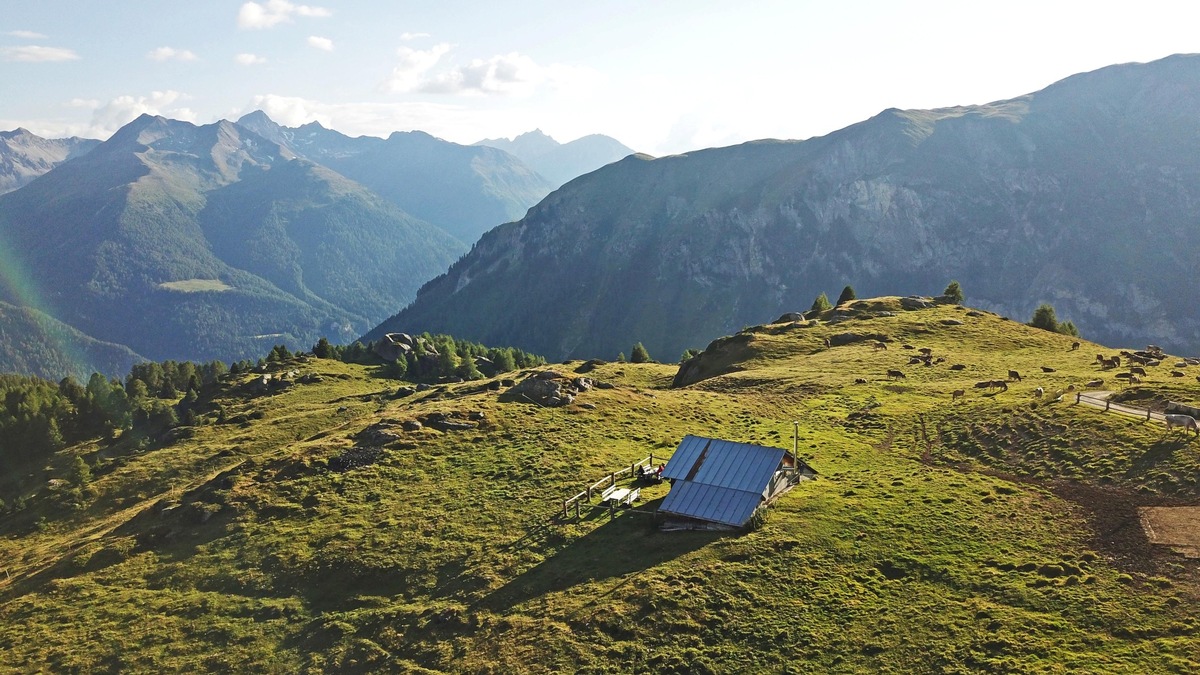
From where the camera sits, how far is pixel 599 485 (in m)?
52.1

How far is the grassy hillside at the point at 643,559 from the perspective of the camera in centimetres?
3328

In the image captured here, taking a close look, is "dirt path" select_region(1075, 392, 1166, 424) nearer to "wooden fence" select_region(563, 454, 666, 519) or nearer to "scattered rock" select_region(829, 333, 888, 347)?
"wooden fence" select_region(563, 454, 666, 519)

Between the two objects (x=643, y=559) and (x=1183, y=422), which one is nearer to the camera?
(x=643, y=559)

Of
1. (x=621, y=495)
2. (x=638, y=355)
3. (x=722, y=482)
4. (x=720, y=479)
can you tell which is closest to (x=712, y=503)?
(x=722, y=482)

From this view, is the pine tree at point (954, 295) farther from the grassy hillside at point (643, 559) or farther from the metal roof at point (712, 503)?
the metal roof at point (712, 503)

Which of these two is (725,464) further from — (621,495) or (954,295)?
(954,295)

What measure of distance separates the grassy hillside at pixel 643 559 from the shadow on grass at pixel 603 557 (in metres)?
0.20

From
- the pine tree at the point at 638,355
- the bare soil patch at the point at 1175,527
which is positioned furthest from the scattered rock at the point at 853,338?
the bare soil patch at the point at 1175,527

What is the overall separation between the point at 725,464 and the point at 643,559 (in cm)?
1004

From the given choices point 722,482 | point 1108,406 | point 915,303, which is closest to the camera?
point 722,482

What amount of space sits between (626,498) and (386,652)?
1948 centimetres

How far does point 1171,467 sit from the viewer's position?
4519 centimetres

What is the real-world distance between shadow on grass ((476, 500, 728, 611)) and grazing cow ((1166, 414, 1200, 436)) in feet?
121

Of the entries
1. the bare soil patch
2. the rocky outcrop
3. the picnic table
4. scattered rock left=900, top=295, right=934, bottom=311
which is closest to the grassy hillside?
the bare soil patch
